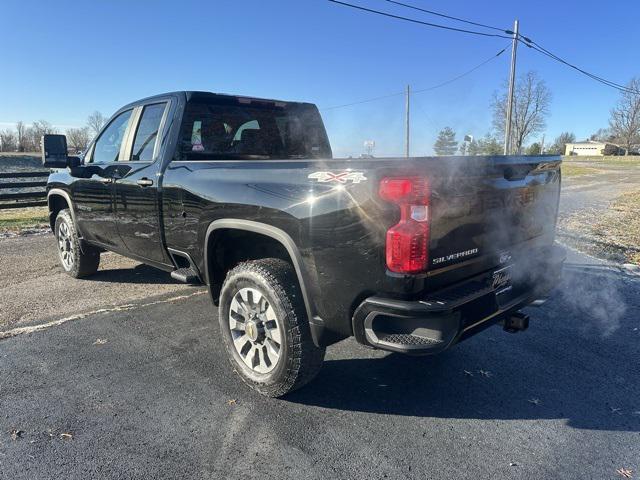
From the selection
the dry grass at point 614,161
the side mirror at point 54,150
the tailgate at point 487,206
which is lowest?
the tailgate at point 487,206

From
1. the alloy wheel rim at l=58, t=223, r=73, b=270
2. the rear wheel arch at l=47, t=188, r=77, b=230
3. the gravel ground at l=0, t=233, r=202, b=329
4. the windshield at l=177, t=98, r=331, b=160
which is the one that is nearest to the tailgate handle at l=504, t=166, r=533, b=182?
the windshield at l=177, t=98, r=331, b=160

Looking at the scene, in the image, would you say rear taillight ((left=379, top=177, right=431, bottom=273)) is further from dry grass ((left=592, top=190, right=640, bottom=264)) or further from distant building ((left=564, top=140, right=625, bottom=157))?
distant building ((left=564, top=140, right=625, bottom=157))

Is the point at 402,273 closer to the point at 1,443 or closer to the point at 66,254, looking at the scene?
the point at 1,443

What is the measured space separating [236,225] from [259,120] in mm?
1803

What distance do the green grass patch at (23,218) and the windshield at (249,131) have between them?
7.31 m

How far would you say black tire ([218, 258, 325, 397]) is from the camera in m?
2.85

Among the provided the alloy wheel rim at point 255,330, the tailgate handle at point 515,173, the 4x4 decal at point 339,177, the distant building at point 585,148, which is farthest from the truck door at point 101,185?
the distant building at point 585,148

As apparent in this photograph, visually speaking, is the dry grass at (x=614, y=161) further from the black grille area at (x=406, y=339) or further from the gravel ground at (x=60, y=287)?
the black grille area at (x=406, y=339)

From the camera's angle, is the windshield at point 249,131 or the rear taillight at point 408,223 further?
the windshield at point 249,131

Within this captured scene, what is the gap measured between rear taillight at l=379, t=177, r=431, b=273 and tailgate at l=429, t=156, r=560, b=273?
0.24 ft

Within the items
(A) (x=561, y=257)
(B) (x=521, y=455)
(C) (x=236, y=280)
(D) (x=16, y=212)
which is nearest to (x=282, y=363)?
(C) (x=236, y=280)

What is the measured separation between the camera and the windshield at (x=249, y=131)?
408 centimetres

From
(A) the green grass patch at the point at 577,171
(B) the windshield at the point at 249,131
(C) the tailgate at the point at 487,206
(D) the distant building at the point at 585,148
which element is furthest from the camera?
(D) the distant building at the point at 585,148

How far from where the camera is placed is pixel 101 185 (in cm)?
469
